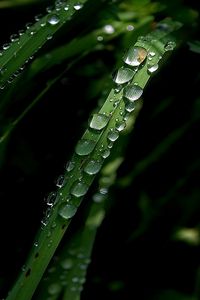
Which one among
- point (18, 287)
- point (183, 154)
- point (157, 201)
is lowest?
point (18, 287)

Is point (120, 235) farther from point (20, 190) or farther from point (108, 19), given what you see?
point (108, 19)

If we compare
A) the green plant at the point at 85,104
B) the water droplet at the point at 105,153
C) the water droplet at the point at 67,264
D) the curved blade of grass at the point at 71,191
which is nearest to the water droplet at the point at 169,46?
the green plant at the point at 85,104

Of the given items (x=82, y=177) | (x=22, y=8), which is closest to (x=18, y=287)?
(x=82, y=177)

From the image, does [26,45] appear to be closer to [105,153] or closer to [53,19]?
[53,19]

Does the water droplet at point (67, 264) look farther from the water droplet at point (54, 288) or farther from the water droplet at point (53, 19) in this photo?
the water droplet at point (53, 19)

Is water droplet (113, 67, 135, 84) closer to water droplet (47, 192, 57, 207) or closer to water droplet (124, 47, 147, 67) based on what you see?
water droplet (124, 47, 147, 67)

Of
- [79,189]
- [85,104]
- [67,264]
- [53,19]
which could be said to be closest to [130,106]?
[79,189]

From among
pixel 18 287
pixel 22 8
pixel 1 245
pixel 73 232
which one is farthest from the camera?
pixel 22 8

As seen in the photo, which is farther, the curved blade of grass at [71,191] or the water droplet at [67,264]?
the water droplet at [67,264]
